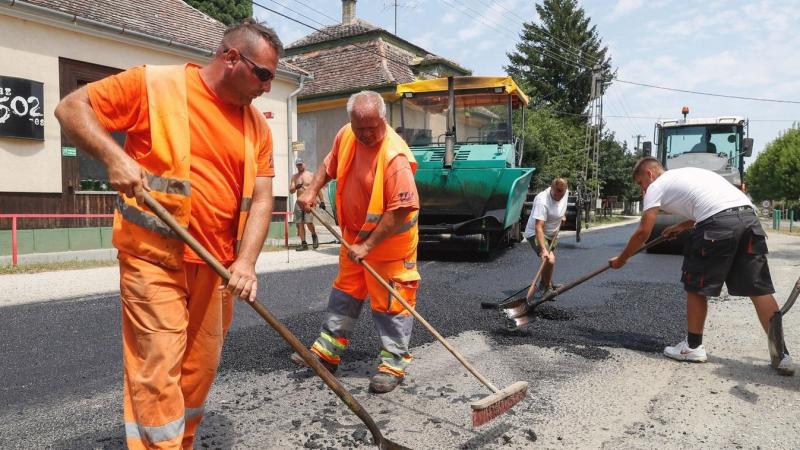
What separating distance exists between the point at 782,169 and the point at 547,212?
48748mm

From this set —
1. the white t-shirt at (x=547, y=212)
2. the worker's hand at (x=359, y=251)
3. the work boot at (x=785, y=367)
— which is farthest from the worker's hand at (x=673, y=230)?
the worker's hand at (x=359, y=251)

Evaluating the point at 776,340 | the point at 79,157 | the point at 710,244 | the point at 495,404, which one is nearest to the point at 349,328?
the point at 495,404

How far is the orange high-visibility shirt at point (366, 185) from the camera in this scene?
3156mm

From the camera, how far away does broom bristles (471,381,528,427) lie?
2510 mm

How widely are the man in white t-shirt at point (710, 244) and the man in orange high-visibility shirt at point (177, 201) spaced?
109 inches

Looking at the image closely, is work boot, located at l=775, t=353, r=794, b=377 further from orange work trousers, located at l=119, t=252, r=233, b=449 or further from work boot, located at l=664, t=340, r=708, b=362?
orange work trousers, located at l=119, t=252, r=233, b=449

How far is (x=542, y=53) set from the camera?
35812 mm

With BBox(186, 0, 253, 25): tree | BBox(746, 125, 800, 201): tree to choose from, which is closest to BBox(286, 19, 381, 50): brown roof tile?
BBox(186, 0, 253, 25): tree

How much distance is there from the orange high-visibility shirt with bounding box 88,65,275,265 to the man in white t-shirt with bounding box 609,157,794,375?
277 centimetres

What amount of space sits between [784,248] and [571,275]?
7.86 metres

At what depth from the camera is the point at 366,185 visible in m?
3.32

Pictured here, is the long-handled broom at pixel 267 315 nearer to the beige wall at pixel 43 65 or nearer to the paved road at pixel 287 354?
the paved road at pixel 287 354

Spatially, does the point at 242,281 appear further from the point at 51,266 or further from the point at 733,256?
the point at 51,266

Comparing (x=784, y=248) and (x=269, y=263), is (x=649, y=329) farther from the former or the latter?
(x=784, y=248)
